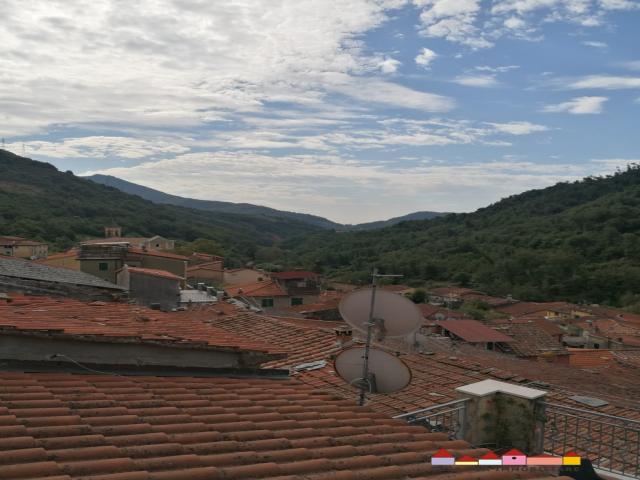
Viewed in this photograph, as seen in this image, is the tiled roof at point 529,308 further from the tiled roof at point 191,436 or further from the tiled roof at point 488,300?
the tiled roof at point 191,436

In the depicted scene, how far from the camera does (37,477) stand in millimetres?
2787

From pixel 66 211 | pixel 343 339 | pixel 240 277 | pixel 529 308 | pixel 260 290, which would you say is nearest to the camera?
pixel 343 339

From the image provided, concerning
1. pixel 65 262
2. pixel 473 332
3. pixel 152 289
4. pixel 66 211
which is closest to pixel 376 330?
pixel 152 289

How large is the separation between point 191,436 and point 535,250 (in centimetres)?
7531

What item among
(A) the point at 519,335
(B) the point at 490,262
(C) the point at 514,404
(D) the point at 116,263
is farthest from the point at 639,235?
(C) the point at 514,404

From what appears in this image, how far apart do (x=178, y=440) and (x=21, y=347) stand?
2333 millimetres

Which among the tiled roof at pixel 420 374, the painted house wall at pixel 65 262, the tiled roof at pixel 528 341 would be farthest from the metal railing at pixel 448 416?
the painted house wall at pixel 65 262

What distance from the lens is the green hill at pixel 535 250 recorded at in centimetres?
6397

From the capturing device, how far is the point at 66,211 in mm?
83438

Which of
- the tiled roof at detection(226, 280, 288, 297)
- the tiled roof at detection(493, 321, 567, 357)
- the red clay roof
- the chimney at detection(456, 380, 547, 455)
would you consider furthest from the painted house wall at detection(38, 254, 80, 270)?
the chimney at detection(456, 380, 547, 455)

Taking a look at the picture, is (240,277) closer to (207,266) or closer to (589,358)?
(207,266)

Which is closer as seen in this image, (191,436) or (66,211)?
(191,436)

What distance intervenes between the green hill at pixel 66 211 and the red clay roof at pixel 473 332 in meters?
41.7

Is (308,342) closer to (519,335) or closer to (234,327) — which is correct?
(234,327)
